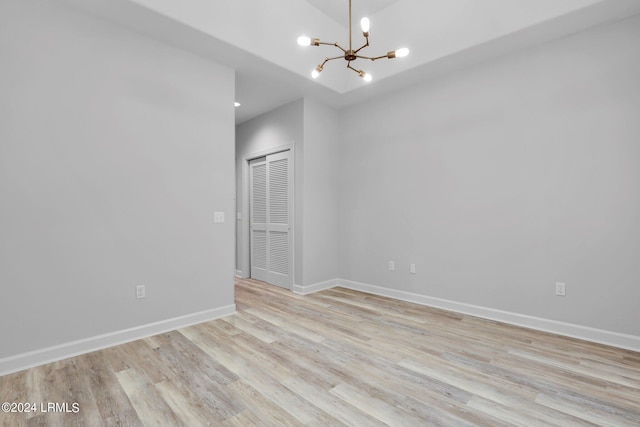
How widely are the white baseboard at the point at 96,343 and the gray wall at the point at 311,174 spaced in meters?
1.55

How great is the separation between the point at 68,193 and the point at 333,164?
3352 millimetres

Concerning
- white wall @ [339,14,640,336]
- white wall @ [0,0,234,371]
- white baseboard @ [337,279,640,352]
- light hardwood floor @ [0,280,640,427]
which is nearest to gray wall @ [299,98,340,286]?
white wall @ [339,14,640,336]

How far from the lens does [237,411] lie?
5.94 feet

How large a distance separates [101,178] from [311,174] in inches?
102

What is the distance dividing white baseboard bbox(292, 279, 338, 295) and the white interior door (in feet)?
0.76

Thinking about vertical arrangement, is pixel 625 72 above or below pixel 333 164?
above

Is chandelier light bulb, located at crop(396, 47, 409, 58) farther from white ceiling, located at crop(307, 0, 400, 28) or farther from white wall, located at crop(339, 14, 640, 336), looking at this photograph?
white ceiling, located at crop(307, 0, 400, 28)

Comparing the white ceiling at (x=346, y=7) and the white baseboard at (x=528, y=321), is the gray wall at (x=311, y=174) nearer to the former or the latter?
the white baseboard at (x=528, y=321)

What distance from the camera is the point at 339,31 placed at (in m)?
4.18

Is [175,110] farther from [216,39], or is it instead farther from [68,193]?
[68,193]

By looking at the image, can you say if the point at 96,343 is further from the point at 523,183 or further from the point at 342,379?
the point at 523,183

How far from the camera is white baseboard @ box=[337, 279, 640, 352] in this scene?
8.86 feet

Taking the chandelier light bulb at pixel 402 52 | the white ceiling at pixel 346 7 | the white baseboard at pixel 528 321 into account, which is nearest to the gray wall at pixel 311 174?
the white baseboard at pixel 528 321

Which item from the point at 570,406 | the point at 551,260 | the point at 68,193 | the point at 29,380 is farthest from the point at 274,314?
the point at 551,260
